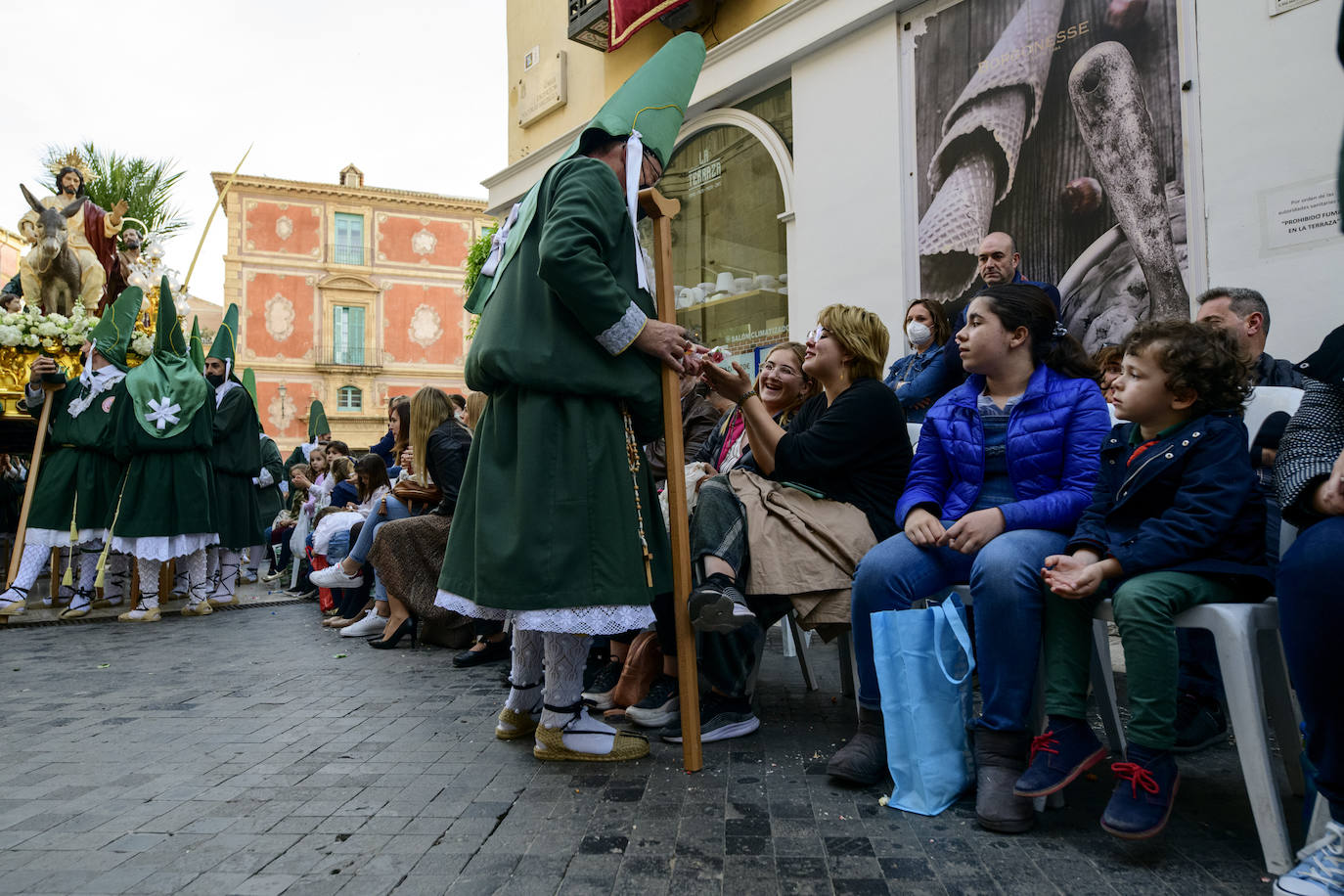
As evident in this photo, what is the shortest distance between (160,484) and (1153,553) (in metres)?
7.15

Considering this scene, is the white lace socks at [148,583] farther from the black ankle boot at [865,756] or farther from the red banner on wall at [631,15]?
the red banner on wall at [631,15]

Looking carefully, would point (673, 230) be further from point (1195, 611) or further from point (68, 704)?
A: point (1195, 611)

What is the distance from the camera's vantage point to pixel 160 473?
6809mm

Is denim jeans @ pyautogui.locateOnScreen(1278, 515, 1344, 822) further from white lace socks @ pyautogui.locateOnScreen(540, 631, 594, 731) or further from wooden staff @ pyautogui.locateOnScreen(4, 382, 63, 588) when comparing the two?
wooden staff @ pyautogui.locateOnScreen(4, 382, 63, 588)

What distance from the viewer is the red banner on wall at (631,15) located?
863 centimetres

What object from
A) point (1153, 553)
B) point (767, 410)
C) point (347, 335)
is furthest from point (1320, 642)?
point (347, 335)

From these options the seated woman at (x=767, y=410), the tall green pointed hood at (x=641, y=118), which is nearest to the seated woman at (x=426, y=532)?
the seated woman at (x=767, y=410)

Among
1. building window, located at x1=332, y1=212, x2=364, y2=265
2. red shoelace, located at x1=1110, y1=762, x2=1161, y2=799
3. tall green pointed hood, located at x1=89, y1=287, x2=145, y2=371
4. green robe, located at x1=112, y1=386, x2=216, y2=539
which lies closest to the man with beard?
tall green pointed hood, located at x1=89, y1=287, x2=145, y2=371

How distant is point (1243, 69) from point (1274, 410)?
318cm

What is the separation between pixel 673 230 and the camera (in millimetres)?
9523

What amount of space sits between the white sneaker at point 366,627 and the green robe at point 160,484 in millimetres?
2119

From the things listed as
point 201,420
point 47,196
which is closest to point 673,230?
point 201,420

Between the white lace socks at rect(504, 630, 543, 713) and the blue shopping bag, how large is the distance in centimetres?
123

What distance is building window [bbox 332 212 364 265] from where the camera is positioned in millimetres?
35938
